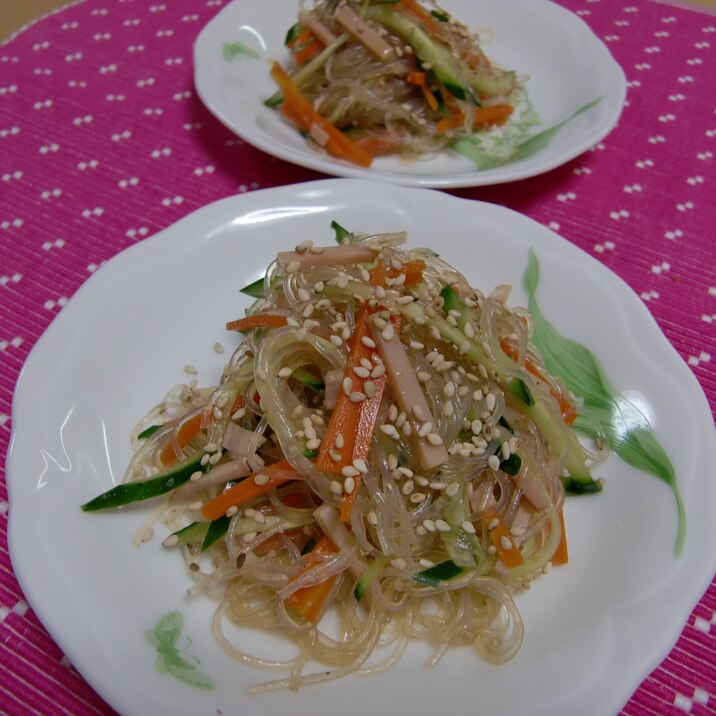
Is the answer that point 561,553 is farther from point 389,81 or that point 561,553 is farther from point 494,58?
point 494,58

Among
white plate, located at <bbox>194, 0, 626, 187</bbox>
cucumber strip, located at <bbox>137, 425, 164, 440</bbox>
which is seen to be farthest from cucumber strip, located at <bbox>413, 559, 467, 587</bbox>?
white plate, located at <bbox>194, 0, 626, 187</bbox>

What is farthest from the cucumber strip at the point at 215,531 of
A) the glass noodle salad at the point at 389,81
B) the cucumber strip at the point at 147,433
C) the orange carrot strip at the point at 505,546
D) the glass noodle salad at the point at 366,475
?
the glass noodle salad at the point at 389,81

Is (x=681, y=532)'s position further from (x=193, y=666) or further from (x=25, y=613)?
(x=25, y=613)

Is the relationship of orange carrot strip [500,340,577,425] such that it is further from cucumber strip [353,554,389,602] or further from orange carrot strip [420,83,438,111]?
orange carrot strip [420,83,438,111]

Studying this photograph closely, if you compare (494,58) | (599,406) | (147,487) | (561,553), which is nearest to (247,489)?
(147,487)

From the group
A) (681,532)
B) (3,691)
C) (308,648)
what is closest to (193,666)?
(308,648)

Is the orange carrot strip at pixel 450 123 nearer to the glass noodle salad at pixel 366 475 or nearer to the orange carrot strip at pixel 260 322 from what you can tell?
the glass noodle salad at pixel 366 475
